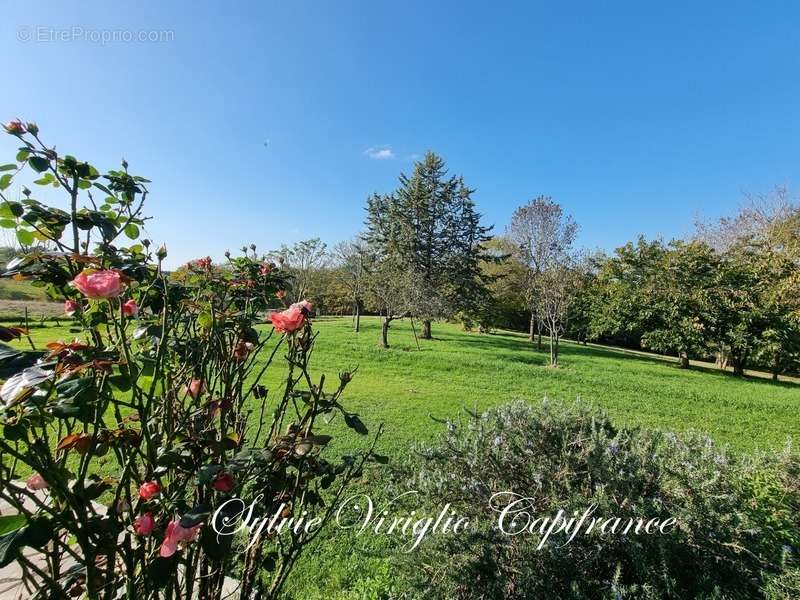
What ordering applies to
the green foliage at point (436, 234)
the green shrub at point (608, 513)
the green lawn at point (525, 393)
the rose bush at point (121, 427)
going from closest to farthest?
the rose bush at point (121, 427)
the green shrub at point (608, 513)
the green lawn at point (525, 393)
the green foliage at point (436, 234)

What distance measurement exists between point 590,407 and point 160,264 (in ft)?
8.03

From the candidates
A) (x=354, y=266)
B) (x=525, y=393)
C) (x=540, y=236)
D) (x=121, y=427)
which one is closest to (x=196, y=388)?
(x=121, y=427)

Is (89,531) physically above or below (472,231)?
below

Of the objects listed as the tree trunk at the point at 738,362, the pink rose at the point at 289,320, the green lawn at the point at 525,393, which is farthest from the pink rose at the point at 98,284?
the tree trunk at the point at 738,362

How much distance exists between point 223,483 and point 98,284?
50 centimetres

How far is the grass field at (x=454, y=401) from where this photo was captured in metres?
2.45

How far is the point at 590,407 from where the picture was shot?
2.41m

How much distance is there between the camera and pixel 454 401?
7.01 meters

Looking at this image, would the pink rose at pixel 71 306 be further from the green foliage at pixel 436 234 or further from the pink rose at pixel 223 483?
the green foliage at pixel 436 234

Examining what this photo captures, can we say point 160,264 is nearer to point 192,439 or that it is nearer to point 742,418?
point 192,439

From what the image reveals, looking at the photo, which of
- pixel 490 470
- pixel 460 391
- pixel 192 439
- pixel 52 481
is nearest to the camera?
pixel 52 481

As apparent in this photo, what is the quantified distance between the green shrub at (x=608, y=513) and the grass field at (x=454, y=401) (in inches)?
16.4

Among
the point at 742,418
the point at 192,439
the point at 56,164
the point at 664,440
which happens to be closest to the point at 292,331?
the point at 192,439

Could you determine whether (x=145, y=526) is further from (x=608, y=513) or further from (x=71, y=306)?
(x=608, y=513)
